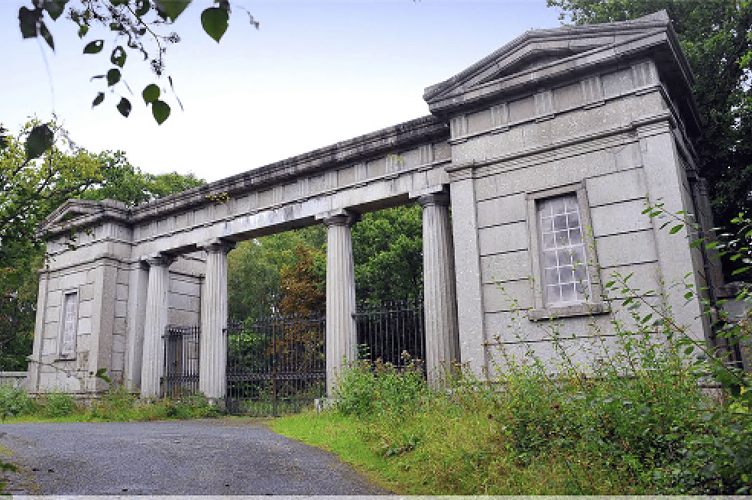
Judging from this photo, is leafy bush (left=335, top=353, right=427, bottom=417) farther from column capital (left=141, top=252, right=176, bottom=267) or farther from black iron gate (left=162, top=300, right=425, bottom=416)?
column capital (left=141, top=252, right=176, bottom=267)

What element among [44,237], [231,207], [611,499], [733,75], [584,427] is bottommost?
[611,499]

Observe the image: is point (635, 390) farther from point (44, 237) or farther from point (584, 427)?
point (44, 237)

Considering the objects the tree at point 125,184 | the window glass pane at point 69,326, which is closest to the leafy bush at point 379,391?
the window glass pane at point 69,326

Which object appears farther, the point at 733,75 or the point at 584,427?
the point at 733,75

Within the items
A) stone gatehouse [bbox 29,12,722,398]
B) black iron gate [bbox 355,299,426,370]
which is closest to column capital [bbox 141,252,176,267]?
stone gatehouse [bbox 29,12,722,398]

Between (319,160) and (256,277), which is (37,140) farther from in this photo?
(256,277)

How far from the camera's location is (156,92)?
84.2 inches

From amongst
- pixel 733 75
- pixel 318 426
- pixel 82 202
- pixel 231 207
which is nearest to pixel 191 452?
pixel 318 426

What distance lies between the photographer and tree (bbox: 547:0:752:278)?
43.9 feet

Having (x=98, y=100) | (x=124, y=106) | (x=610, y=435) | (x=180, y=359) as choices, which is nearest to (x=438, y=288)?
(x=610, y=435)

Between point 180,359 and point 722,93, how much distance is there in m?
16.2

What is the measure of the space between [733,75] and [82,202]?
60.1ft

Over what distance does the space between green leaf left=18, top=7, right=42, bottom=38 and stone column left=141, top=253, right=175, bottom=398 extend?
15301 millimetres

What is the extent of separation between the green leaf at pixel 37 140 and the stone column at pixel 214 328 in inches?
535
